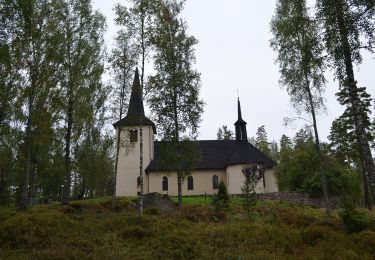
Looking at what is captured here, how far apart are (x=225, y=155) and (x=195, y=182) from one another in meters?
5.06

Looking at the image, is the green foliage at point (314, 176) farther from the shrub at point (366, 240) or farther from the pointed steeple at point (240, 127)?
the shrub at point (366, 240)

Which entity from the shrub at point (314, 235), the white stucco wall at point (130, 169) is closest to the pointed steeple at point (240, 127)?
the white stucco wall at point (130, 169)

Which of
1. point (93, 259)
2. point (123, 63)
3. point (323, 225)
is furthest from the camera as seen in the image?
point (123, 63)

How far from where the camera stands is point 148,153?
38500 mm

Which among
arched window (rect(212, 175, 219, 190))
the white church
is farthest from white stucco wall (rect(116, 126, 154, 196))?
arched window (rect(212, 175, 219, 190))

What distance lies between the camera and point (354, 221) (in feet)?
42.9

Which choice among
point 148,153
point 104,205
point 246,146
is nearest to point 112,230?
point 104,205

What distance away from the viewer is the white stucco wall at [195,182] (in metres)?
38.2

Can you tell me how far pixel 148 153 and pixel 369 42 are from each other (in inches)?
1159

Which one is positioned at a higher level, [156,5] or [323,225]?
[156,5]

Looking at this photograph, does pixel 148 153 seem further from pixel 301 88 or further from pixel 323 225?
pixel 323 225

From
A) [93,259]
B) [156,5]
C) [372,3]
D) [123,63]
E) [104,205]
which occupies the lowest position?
[93,259]

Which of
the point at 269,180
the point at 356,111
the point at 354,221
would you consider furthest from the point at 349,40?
the point at 269,180

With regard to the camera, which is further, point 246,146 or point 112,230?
point 246,146
